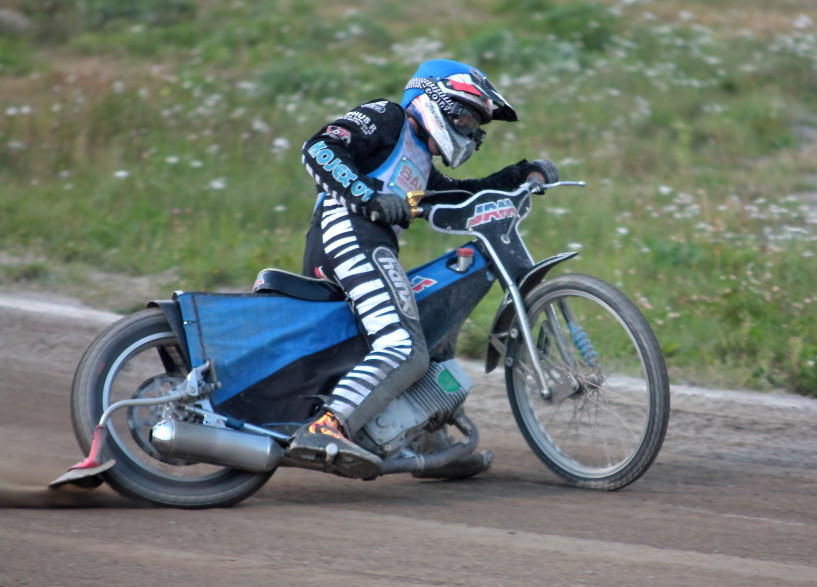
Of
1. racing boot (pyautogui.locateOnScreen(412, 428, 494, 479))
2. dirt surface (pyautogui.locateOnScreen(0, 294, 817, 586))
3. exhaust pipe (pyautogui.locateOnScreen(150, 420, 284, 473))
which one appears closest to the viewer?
dirt surface (pyautogui.locateOnScreen(0, 294, 817, 586))

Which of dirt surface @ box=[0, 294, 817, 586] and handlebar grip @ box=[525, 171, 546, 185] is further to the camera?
handlebar grip @ box=[525, 171, 546, 185]

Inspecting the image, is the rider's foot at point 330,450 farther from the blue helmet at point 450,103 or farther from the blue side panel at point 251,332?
the blue helmet at point 450,103

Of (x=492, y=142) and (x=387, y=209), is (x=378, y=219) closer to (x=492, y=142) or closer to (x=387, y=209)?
(x=387, y=209)

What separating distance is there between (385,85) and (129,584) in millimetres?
8680

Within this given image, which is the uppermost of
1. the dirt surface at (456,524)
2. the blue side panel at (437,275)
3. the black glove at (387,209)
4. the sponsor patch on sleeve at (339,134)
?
the sponsor patch on sleeve at (339,134)

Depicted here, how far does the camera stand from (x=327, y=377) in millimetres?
4141

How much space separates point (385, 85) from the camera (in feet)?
36.1

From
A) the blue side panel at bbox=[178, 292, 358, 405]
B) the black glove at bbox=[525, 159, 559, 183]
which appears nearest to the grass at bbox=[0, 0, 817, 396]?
the black glove at bbox=[525, 159, 559, 183]

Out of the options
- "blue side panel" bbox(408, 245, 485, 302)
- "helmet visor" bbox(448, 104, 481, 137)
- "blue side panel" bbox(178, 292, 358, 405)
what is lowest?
"blue side panel" bbox(178, 292, 358, 405)

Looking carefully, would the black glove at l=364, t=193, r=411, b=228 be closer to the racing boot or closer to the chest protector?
the chest protector

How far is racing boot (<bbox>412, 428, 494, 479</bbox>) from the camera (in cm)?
443

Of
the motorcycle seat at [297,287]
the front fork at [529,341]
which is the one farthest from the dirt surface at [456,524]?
the motorcycle seat at [297,287]

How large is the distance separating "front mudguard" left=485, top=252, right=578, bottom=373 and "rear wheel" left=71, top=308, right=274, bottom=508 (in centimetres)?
120

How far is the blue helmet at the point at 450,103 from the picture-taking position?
4.23 m
